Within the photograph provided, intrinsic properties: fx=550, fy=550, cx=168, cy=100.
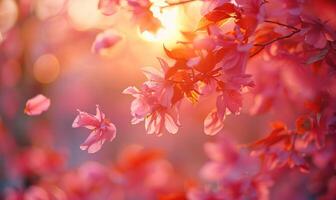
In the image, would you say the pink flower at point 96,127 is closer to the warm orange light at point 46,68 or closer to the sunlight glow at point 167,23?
the sunlight glow at point 167,23

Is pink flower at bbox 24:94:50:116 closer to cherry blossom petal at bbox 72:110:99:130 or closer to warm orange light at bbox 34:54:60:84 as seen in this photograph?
cherry blossom petal at bbox 72:110:99:130

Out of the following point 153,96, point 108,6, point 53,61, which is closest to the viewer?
point 153,96

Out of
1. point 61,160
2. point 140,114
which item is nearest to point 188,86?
point 140,114

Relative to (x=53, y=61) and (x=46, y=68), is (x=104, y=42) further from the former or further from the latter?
(x=53, y=61)

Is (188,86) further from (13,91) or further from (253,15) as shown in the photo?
(13,91)

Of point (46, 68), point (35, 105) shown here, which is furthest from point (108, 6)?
point (46, 68)

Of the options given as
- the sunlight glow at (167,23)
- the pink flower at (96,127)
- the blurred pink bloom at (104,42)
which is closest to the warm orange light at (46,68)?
the blurred pink bloom at (104,42)
